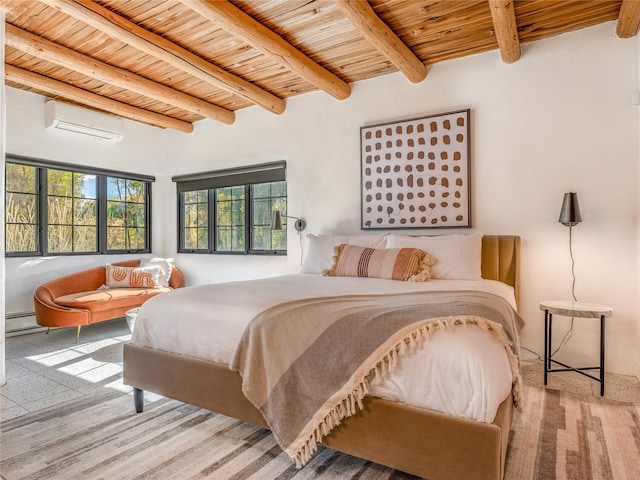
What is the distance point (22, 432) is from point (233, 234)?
3140mm

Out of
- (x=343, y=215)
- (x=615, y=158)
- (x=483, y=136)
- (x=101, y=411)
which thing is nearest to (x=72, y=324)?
(x=101, y=411)

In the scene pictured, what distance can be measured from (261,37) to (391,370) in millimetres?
2481

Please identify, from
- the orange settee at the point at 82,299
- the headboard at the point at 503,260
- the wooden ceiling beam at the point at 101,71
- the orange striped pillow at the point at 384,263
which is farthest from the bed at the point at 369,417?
the wooden ceiling beam at the point at 101,71

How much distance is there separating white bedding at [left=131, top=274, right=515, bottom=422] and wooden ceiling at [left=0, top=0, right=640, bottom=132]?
5.83 feet

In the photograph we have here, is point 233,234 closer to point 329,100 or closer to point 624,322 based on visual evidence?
point 329,100

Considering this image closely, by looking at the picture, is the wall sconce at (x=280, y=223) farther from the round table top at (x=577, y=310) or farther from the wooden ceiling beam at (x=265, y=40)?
the round table top at (x=577, y=310)

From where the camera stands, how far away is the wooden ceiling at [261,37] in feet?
8.50

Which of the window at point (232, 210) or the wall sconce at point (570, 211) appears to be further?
the window at point (232, 210)

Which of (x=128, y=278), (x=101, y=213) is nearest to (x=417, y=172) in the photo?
(x=128, y=278)

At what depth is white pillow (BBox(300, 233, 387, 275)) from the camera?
343cm

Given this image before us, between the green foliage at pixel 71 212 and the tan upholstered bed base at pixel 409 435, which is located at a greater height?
the green foliage at pixel 71 212

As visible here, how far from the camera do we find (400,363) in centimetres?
145

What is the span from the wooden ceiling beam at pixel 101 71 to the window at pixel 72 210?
59.3 inches

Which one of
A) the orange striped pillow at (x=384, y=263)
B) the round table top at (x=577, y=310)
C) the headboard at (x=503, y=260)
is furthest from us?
the headboard at (x=503, y=260)
